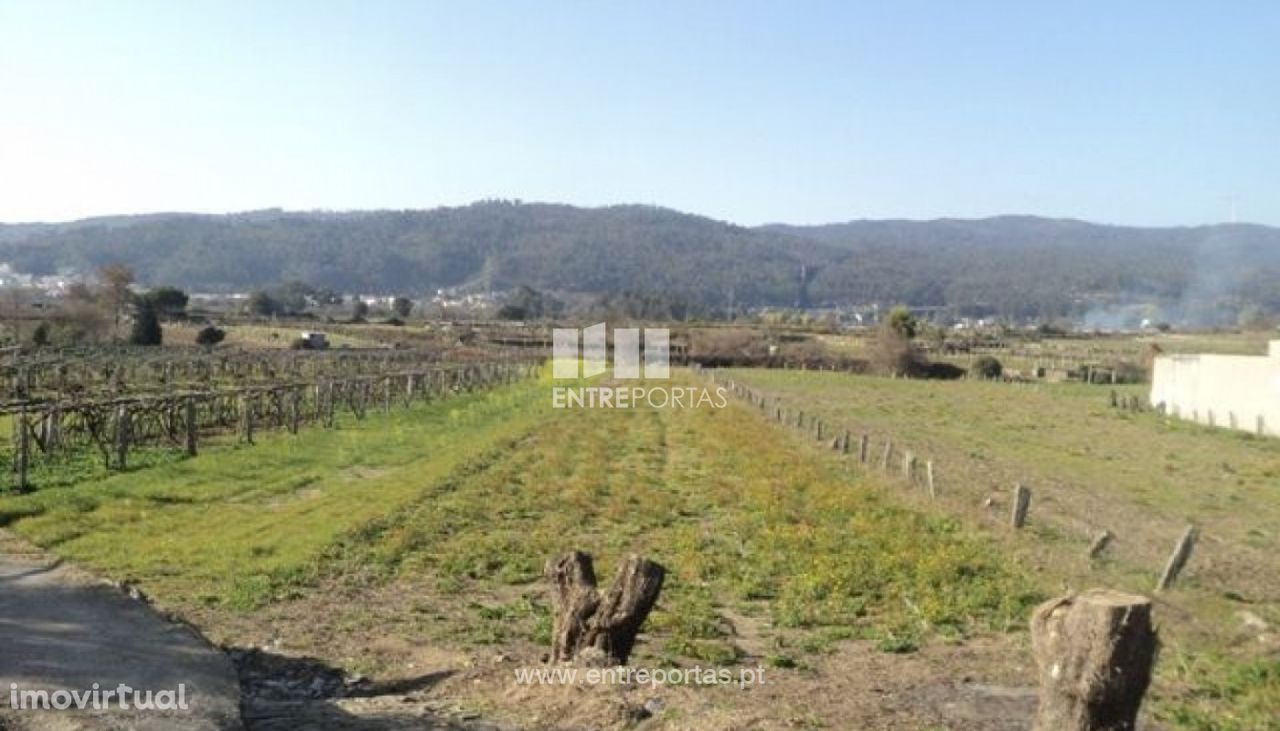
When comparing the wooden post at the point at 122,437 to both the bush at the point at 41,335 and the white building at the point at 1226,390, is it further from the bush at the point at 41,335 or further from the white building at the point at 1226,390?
the bush at the point at 41,335

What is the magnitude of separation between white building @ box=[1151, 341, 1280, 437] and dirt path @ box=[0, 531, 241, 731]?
43.8 meters

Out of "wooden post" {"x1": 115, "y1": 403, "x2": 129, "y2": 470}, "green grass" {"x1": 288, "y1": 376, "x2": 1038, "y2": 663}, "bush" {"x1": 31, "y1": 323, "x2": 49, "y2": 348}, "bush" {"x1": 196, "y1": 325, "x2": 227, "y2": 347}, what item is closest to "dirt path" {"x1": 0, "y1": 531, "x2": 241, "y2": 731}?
"green grass" {"x1": 288, "y1": 376, "x2": 1038, "y2": 663}

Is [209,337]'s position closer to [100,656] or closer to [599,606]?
[100,656]

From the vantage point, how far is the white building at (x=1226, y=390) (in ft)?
148

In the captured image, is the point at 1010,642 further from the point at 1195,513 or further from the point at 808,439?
the point at 808,439

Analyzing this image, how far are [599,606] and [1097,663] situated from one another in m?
4.43

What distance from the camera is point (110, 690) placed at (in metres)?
8.73

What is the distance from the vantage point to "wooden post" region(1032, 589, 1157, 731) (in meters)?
6.96

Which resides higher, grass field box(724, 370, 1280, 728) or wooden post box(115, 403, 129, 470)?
wooden post box(115, 403, 129, 470)

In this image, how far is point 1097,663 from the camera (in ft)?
22.9

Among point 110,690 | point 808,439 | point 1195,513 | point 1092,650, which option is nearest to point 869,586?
point 1092,650

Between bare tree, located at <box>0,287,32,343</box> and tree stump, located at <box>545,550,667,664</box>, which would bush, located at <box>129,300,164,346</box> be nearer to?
bare tree, located at <box>0,287,32,343</box>

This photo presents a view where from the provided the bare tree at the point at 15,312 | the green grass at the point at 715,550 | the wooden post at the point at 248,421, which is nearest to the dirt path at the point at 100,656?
the green grass at the point at 715,550

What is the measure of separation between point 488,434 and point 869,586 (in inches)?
907
